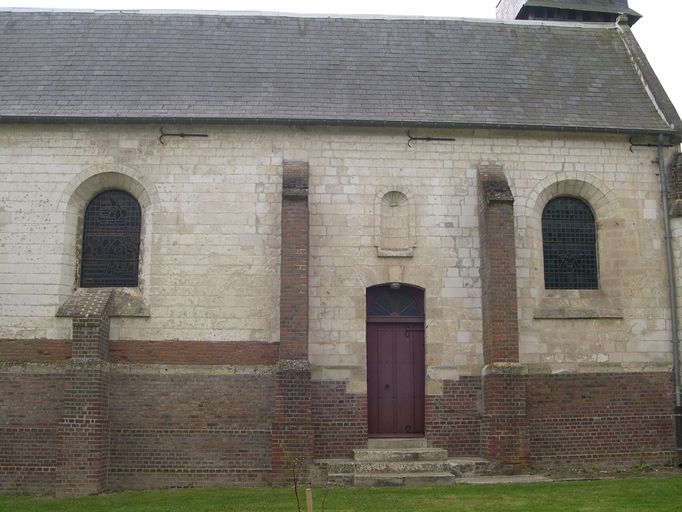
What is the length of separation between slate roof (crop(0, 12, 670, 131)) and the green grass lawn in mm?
6846

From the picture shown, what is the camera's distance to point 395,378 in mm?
14305

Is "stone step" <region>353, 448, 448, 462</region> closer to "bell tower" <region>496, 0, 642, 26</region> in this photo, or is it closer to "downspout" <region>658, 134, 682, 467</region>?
"downspout" <region>658, 134, 682, 467</region>

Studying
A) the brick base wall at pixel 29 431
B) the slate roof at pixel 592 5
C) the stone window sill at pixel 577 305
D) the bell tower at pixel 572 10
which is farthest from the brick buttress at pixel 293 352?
the slate roof at pixel 592 5

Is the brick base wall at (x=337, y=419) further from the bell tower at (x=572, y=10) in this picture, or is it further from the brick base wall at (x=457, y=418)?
the bell tower at (x=572, y=10)

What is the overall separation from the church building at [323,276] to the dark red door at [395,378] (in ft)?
0.14

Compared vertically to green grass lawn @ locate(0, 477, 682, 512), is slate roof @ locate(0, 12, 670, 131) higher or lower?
higher

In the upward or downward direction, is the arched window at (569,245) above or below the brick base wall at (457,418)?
above

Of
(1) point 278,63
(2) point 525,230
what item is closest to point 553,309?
(2) point 525,230

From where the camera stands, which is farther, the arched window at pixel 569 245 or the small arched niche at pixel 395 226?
the arched window at pixel 569 245

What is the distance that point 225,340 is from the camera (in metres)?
13.8

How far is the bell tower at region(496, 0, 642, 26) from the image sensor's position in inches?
829

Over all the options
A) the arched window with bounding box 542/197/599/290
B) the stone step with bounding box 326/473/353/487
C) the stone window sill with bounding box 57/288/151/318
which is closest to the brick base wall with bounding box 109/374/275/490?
the stone window sill with bounding box 57/288/151/318

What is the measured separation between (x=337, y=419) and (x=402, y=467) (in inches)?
60.6

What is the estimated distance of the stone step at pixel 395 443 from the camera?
13.8 metres
